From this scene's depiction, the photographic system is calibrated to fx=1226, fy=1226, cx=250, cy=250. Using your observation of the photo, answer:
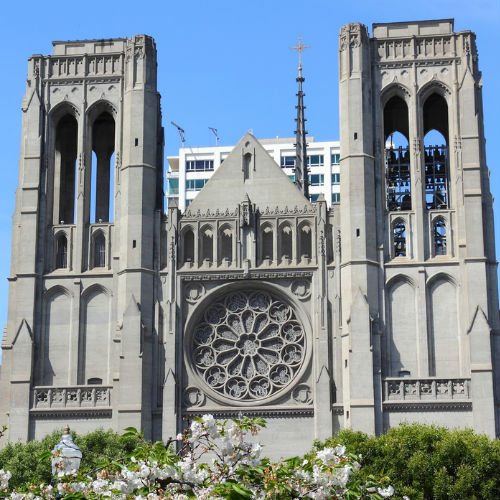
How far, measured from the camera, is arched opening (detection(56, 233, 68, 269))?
191 feet

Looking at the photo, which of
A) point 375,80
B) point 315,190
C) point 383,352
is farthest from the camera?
point 315,190

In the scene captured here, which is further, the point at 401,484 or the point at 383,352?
the point at 383,352

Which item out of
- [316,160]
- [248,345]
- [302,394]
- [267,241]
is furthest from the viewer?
[316,160]

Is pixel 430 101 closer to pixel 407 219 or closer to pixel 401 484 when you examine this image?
pixel 407 219

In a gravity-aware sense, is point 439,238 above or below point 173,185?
below

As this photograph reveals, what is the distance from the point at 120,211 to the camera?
5784 cm

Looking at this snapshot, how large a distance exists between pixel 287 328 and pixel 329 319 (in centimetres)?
214

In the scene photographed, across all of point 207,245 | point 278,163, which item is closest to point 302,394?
point 207,245

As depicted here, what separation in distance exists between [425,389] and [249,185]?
42.1 ft

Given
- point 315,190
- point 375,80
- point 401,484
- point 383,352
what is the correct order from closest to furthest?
point 401,484 → point 383,352 → point 375,80 → point 315,190

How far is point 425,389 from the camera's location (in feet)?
176

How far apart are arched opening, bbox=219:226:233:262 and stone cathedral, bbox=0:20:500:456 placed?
139 millimetres

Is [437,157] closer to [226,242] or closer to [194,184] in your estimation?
[226,242]

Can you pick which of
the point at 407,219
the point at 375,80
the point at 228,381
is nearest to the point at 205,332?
the point at 228,381
